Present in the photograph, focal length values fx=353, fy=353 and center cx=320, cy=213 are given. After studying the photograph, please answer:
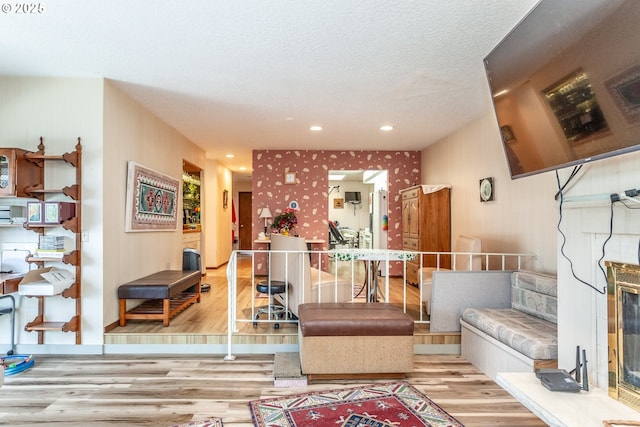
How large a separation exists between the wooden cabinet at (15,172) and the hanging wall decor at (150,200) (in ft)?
2.67

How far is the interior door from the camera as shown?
11.1 metres

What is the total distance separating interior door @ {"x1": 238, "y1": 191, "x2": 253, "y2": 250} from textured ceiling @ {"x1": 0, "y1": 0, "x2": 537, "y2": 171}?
6861 millimetres

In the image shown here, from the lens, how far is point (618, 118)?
55.3 inches

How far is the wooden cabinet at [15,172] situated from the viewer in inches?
113

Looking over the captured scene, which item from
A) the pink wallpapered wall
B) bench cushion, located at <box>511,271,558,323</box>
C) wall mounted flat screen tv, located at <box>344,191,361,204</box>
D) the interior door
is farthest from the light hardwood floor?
wall mounted flat screen tv, located at <box>344,191,361,204</box>

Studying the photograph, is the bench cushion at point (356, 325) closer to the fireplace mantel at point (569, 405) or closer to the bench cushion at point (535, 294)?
the fireplace mantel at point (569, 405)

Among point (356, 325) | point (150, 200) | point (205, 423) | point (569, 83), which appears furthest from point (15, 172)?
point (569, 83)

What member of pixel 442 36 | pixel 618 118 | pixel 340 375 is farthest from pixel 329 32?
pixel 340 375

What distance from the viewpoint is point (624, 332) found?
1.69m

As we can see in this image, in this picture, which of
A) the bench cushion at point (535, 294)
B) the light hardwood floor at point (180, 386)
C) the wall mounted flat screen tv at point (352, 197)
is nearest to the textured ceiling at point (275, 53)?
the bench cushion at point (535, 294)

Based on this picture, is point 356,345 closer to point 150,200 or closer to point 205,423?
point 205,423

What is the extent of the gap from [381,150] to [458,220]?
2.03 m

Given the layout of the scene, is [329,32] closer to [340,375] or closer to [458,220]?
[340,375]

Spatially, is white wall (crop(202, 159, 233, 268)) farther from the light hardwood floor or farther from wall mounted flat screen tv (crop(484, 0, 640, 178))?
wall mounted flat screen tv (crop(484, 0, 640, 178))
